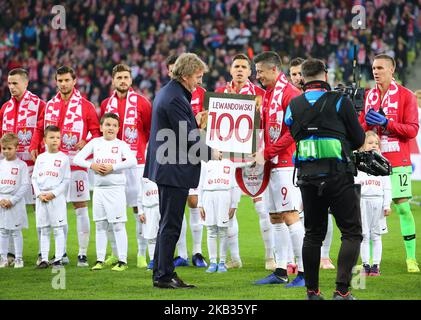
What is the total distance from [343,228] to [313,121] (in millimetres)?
991

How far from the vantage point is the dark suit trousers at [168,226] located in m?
9.09

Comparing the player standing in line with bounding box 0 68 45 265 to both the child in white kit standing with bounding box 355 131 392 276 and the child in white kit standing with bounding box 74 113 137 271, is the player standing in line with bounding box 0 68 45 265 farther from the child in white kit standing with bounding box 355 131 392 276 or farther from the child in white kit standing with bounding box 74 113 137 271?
the child in white kit standing with bounding box 355 131 392 276

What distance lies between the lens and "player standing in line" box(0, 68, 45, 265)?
463 inches

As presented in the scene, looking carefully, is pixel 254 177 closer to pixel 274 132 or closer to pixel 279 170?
pixel 279 170

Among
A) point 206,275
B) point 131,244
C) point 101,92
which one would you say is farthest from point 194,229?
point 101,92

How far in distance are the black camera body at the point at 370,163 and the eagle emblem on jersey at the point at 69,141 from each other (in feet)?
14.3

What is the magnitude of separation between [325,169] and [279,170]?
1.59 meters

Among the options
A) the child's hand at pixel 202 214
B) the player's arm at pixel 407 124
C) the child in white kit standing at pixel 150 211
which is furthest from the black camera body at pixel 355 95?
the child in white kit standing at pixel 150 211

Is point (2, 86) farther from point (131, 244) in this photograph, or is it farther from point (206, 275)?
point (206, 275)

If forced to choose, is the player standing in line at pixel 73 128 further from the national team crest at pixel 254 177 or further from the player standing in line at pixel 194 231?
the national team crest at pixel 254 177

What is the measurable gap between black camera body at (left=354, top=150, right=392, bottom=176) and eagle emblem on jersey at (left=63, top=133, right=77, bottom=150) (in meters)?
4.36

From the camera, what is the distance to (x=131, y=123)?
37.1 feet

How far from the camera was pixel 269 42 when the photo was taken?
2744cm

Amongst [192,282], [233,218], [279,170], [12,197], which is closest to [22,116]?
[12,197]
